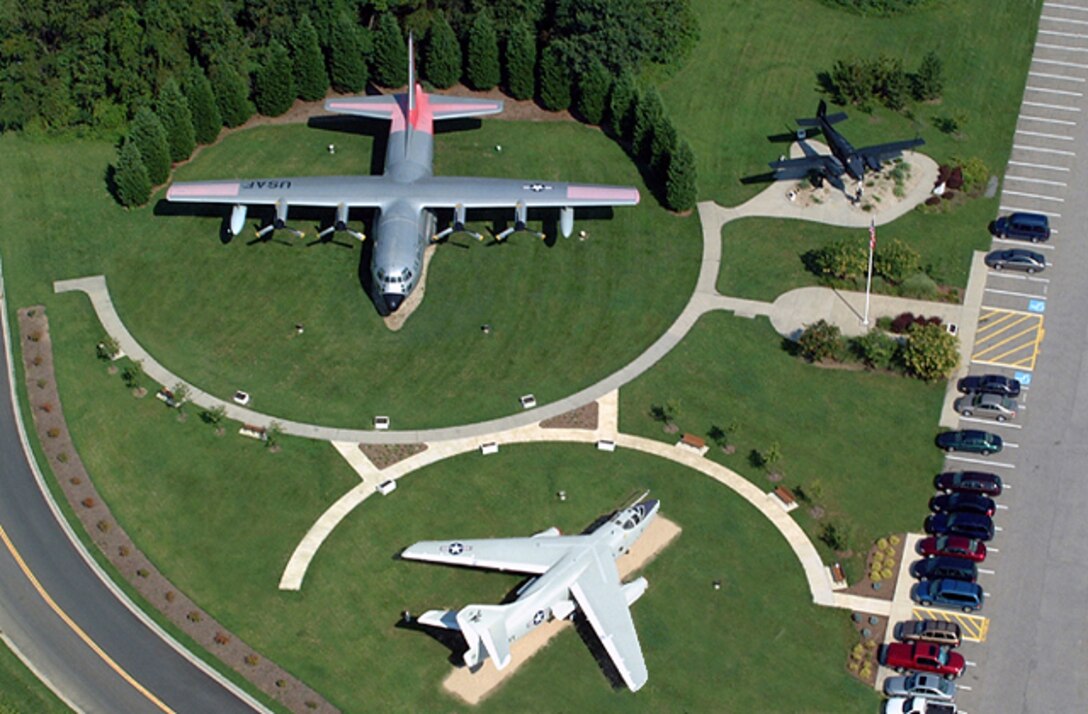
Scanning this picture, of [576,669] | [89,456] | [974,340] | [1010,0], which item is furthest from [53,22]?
[1010,0]

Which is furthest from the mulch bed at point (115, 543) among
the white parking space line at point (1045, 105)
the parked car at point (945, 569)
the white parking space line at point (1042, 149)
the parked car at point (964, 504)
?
the white parking space line at point (1045, 105)

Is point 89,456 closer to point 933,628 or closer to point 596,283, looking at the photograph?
point 596,283

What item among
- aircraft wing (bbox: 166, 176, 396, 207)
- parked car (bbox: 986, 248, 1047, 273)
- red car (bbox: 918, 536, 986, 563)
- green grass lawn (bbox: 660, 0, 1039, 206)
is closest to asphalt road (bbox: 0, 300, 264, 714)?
aircraft wing (bbox: 166, 176, 396, 207)

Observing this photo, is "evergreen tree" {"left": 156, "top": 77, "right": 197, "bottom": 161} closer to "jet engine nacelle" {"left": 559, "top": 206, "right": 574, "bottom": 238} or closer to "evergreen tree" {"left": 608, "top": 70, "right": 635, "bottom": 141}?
"jet engine nacelle" {"left": 559, "top": 206, "right": 574, "bottom": 238}

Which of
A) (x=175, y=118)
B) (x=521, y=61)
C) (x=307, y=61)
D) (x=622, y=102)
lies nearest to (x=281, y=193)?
(x=175, y=118)

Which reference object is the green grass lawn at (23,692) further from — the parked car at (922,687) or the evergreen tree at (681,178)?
the evergreen tree at (681,178)

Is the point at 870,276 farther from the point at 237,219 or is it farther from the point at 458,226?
the point at 237,219
